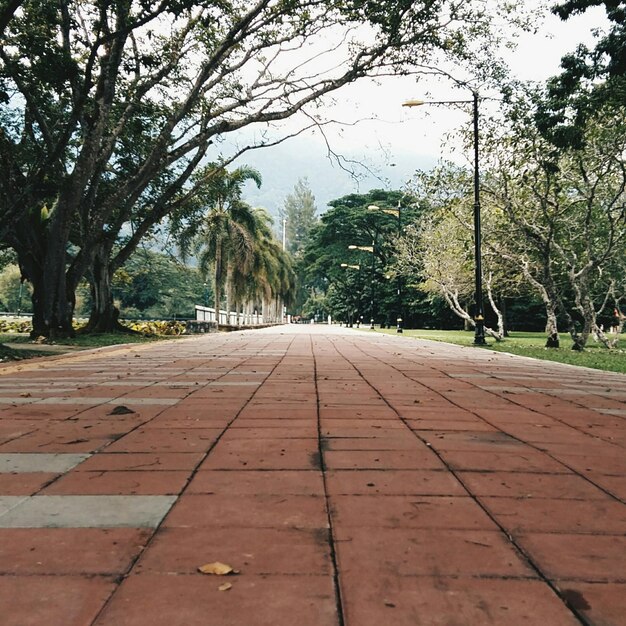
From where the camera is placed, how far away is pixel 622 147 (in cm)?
1475

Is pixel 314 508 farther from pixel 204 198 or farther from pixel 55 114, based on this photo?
pixel 204 198

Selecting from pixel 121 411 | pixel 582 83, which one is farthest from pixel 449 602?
pixel 582 83

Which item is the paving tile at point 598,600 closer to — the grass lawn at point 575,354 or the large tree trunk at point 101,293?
the grass lawn at point 575,354

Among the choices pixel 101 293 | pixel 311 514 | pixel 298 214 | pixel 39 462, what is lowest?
pixel 39 462

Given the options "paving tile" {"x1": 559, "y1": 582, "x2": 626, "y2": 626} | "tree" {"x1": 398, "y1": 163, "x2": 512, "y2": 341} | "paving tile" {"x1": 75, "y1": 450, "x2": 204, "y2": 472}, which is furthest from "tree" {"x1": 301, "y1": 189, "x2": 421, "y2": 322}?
"paving tile" {"x1": 559, "y1": 582, "x2": 626, "y2": 626}

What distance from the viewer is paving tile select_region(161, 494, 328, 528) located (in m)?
2.38

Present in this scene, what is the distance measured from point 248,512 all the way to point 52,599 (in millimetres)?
891

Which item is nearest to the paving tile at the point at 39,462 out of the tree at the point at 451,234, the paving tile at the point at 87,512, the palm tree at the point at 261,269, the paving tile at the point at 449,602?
the paving tile at the point at 87,512

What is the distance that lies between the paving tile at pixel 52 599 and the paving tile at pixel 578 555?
1.40 metres

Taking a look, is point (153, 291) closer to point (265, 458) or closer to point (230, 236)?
point (230, 236)

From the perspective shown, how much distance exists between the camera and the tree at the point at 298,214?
114000 millimetres

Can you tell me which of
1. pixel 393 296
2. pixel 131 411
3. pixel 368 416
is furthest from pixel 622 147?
pixel 393 296

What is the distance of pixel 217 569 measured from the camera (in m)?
1.95

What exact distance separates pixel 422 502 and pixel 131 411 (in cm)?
305
